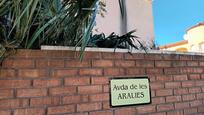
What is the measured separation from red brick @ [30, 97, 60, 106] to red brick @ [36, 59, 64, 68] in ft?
1.04

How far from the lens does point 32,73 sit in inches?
98.7

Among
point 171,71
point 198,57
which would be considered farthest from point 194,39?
point 171,71

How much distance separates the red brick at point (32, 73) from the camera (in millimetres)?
2465

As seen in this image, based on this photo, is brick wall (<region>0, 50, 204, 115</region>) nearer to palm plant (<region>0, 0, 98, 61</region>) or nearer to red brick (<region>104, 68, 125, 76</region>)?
red brick (<region>104, 68, 125, 76</region>)

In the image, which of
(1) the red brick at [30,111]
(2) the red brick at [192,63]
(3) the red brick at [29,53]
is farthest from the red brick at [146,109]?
(3) the red brick at [29,53]

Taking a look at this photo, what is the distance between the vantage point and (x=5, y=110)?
91.9 inches

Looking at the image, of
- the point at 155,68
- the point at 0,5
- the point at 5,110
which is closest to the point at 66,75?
the point at 5,110

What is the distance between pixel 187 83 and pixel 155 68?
0.61 m

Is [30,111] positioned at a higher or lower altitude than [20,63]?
lower

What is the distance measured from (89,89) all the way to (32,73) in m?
0.63

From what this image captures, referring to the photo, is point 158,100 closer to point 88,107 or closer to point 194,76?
point 194,76

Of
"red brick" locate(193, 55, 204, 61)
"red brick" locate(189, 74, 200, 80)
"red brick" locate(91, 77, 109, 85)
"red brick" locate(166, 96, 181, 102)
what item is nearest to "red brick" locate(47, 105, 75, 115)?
"red brick" locate(91, 77, 109, 85)

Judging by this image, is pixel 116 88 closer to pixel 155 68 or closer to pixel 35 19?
pixel 155 68

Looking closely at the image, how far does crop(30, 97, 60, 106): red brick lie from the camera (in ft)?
8.11
